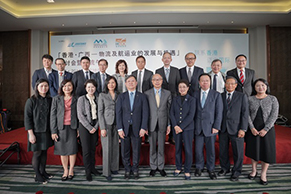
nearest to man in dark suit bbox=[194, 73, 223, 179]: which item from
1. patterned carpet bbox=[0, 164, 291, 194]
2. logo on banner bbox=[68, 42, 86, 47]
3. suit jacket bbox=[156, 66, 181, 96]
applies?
patterned carpet bbox=[0, 164, 291, 194]

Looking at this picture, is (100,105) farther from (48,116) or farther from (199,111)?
(199,111)

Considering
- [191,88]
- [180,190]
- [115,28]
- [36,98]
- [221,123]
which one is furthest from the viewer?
[115,28]

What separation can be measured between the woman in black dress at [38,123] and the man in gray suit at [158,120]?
1493 millimetres

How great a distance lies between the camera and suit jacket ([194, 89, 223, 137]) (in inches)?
96.6

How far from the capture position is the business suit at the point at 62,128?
238 cm

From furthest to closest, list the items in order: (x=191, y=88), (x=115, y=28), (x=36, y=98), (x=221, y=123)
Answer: (x=115, y=28) < (x=191, y=88) < (x=221, y=123) < (x=36, y=98)

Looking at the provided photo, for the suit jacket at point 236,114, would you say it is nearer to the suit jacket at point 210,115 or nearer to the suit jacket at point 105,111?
the suit jacket at point 210,115

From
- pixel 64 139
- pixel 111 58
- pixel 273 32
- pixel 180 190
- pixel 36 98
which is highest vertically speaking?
pixel 273 32

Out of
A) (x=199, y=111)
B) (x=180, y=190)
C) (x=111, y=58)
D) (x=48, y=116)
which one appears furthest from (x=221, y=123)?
(x=111, y=58)

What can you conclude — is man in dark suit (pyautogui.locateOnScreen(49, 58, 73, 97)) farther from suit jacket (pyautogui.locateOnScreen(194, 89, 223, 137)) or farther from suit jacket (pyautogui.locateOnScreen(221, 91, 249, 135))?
suit jacket (pyautogui.locateOnScreen(221, 91, 249, 135))

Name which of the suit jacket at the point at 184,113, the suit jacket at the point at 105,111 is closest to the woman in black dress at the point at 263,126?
the suit jacket at the point at 184,113

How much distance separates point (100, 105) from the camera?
2486 mm

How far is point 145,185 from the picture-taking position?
2.33 meters

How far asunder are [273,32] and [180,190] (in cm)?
662
